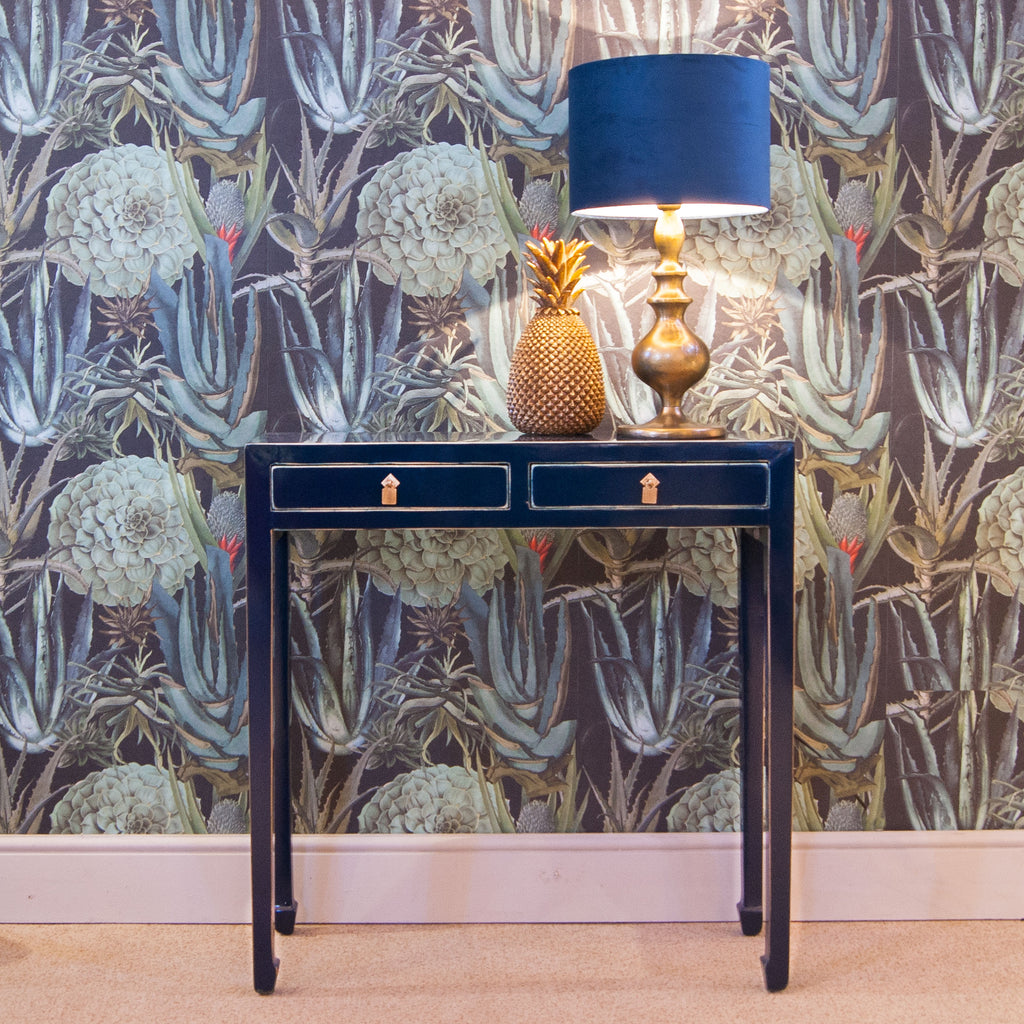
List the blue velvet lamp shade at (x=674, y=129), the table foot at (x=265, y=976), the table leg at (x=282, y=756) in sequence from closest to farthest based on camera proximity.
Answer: the blue velvet lamp shade at (x=674, y=129)
the table foot at (x=265, y=976)
the table leg at (x=282, y=756)

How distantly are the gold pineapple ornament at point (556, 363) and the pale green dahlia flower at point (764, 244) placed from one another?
1.10 ft

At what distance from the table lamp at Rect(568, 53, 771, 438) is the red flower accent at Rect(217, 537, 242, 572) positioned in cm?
89

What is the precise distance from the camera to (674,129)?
2037 millimetres

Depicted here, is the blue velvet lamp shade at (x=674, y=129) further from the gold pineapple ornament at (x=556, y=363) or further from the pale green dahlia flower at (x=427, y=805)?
the pale green dahlia flower at (x=427, y=805)

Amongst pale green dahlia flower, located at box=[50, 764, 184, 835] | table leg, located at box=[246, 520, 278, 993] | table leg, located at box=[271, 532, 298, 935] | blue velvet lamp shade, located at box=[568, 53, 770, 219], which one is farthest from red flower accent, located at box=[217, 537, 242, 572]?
blue velvet lamp shade, located at box=[568, 53, 770, 219]

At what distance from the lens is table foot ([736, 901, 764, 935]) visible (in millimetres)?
2420

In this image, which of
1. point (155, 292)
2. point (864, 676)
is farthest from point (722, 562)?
point (155, 292)

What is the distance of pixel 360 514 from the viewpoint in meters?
2.07

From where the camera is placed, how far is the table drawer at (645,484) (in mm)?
2062

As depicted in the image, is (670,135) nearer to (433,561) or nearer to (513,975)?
(433,561)

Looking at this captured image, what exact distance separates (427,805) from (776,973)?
800 mm

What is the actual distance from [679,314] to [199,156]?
1055 mm

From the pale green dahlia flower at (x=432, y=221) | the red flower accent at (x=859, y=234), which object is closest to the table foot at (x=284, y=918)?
the pale green dahlia flower at (x=432, y=221)

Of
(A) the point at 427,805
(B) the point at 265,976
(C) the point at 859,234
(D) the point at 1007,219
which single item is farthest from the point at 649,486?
(B) the point at 265,976
